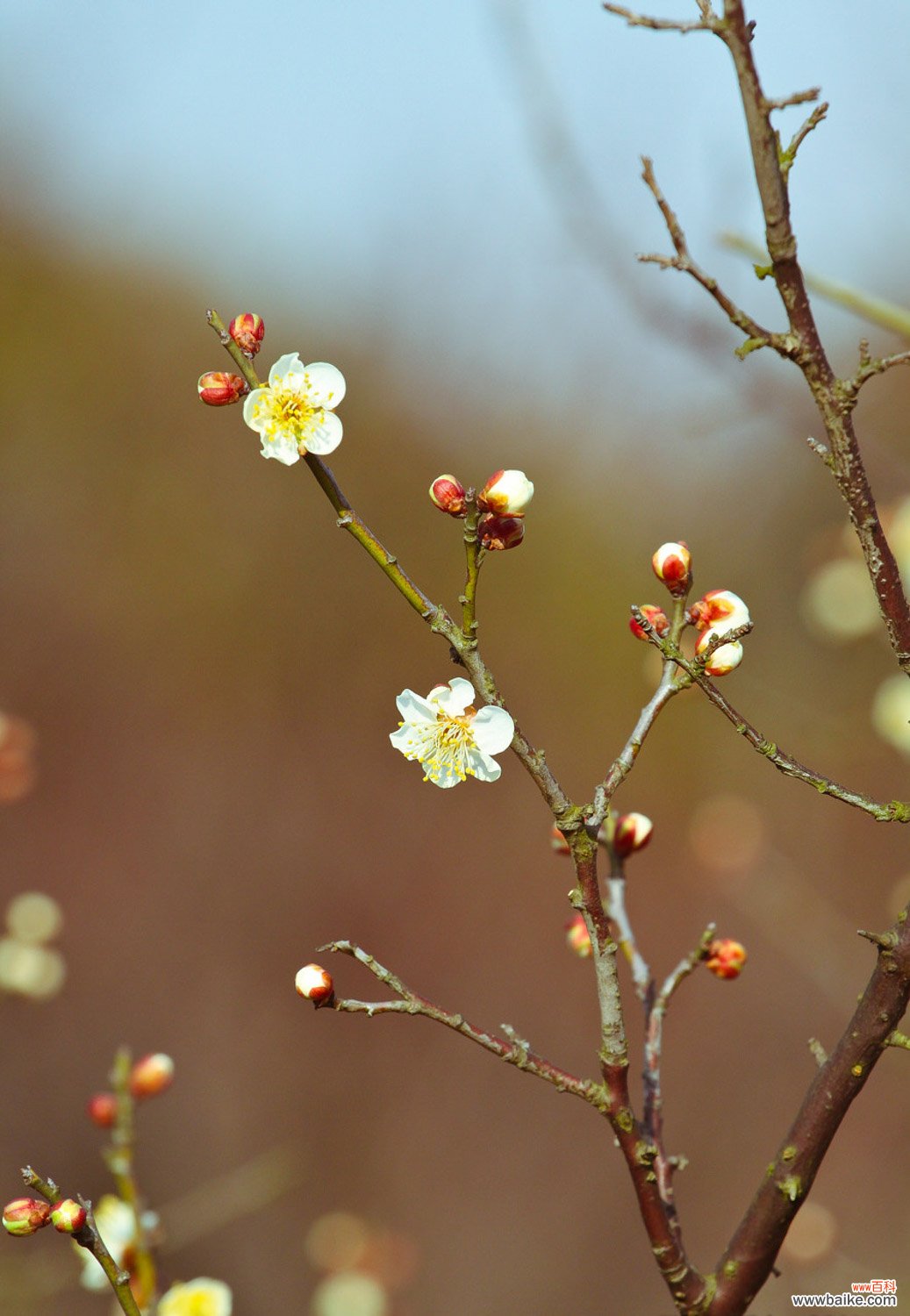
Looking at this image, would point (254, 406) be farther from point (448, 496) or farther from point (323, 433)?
point (448, 496)

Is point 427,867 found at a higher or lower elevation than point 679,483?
lower

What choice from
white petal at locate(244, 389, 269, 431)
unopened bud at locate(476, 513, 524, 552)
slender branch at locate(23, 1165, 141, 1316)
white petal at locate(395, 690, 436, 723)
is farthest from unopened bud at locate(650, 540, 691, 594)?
slender branch at locate(23, 1165, 141, 1316)

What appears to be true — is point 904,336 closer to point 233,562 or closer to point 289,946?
point 289,946

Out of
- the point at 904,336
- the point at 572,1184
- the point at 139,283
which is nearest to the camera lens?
the point at 904,336

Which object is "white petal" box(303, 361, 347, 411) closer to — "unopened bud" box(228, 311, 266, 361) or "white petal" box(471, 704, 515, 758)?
"unopened bud" box(228, 311, 266, 361)

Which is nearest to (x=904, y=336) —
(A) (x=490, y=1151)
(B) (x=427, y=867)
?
(A) (x=490, y=1151)

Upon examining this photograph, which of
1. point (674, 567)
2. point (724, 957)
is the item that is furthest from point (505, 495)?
point (724, 957)
